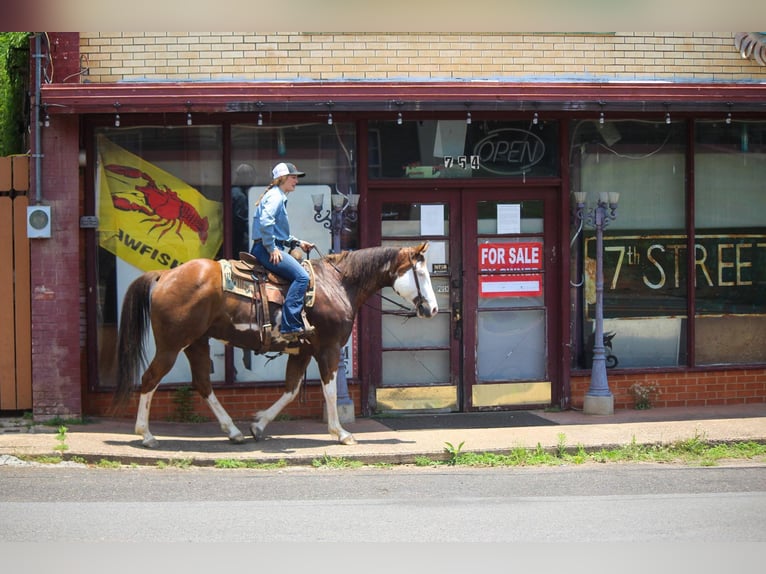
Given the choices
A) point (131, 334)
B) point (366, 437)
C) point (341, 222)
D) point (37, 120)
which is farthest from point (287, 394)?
point (37, 120)

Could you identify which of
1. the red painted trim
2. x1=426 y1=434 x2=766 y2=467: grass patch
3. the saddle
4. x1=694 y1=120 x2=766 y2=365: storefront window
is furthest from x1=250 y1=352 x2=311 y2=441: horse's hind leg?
x1=694 y1=120 x2=766 y2=365: storefront window

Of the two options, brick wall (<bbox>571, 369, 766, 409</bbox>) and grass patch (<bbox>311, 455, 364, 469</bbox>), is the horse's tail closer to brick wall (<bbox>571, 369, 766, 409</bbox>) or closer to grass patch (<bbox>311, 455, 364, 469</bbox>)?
grass patch (<bbox>311, 455, 364, 469</bbox>)

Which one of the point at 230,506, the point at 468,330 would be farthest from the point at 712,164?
the point at 230,506

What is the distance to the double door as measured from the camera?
1144 centimetres

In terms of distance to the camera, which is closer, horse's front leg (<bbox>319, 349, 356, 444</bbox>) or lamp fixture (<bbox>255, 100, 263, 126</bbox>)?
horse's front leg (<bbox>319, 349, 356, 444</bbox>)

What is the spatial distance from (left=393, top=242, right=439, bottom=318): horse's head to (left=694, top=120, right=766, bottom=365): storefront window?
4.09 meters

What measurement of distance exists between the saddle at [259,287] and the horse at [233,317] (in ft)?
0.17

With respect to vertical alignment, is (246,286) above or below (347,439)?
above

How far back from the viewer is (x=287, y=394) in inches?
389

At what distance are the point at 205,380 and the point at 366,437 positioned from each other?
1.79 m

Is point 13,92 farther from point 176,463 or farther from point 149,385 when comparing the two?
point 176,463

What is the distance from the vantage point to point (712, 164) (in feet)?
39.4

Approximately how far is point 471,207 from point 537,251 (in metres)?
1.00
